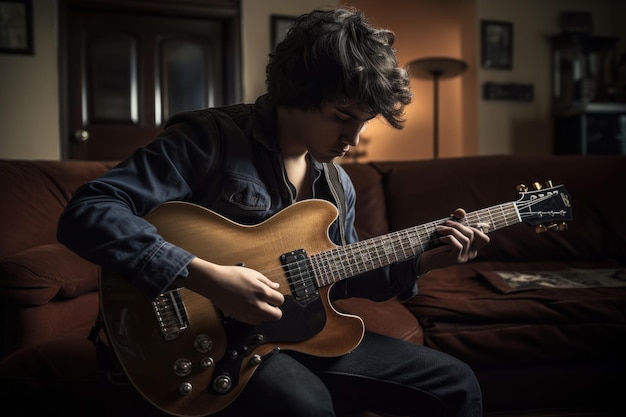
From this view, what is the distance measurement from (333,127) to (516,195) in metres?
1.21

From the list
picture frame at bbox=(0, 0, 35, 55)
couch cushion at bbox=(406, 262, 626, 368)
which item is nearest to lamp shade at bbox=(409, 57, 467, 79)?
picture frame at bbox=(0, 0, 35, 55)

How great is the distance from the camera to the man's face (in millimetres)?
1034

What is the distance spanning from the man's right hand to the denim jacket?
0.04 metres

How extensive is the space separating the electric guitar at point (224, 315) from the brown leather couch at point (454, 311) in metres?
0.24

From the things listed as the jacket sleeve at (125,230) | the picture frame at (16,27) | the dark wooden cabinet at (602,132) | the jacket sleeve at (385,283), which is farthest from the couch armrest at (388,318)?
A: the dark wooden cabinet at (602,132)

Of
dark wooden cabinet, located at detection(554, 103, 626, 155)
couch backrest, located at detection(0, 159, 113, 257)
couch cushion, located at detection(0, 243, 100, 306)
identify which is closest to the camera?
couch cushion, located at detection(0, 243, 100, 306)

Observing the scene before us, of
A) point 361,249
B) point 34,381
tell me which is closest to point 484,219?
point 361,249

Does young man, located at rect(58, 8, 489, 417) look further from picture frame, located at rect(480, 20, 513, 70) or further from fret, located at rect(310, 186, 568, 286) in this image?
picture frame, located at rect(480, 20, 513, 70)

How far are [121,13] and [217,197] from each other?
3083 mm

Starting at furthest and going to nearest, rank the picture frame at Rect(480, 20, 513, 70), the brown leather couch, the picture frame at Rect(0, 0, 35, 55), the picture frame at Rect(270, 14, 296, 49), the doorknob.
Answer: the picture frame at Rect(480, 20, 513, 70) → the picture frame at Rect(270, 14, 296, 49) → the doorknob → the picture frame at Rect(0, 0, 35, 55) → the brown leather couch

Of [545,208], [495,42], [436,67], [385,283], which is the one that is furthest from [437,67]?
[385,283]

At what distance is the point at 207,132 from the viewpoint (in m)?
1.06

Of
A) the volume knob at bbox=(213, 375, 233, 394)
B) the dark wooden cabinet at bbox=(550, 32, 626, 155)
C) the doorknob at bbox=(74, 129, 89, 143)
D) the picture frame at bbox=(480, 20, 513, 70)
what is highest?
the picture frame at bbox=(480, 20, 513, 70)

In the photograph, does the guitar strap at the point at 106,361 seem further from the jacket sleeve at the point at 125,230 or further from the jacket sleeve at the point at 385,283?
the jacket sleeve at the point at 385,283
